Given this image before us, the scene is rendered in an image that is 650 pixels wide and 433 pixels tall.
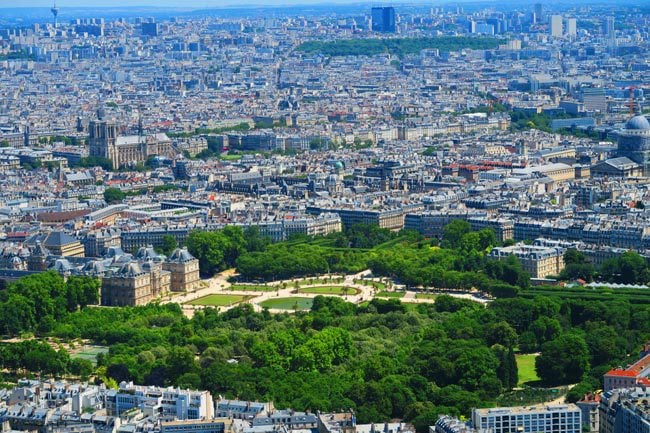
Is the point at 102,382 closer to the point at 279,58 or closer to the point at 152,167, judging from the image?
the point at 152,167

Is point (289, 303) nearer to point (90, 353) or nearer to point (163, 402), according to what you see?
point (90, 353)

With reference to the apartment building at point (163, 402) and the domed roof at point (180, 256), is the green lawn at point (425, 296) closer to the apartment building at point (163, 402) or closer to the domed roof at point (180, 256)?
the domed roof at point (180, 256)

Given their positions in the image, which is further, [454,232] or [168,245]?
[454,232]

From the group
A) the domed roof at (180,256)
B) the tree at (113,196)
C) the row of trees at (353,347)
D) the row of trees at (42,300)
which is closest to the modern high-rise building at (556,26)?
the tree at (113,196)

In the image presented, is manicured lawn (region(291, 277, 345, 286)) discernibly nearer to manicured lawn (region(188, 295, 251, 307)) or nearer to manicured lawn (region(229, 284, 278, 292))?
manicured lawn (region(229, 284, 278, 292))

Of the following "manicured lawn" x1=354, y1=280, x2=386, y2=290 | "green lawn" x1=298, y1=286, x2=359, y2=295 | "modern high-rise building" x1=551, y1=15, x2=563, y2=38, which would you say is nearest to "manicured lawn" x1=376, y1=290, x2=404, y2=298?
"green lawn" x1=298, y1=286, x2=359, y2=295

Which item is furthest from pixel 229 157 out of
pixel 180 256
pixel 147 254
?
pixel 180 256
